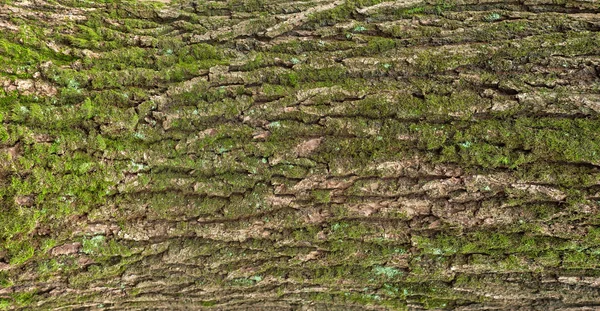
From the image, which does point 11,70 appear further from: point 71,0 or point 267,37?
point 267,37

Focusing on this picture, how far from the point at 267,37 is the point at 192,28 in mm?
517

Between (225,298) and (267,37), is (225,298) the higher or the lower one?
the lower one

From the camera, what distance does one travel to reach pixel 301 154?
2.70 m

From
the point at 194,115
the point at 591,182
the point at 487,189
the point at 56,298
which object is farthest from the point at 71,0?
the point at 591,182

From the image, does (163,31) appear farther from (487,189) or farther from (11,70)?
(487,189)

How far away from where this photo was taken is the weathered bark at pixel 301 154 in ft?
8.55

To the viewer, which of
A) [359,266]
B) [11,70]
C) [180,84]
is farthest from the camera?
[359,266]

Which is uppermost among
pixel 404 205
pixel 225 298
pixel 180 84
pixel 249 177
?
pixel 180 84

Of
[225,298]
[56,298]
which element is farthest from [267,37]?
[56,298]

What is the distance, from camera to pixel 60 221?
259 cm

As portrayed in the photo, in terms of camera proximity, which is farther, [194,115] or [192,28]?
[192,28]

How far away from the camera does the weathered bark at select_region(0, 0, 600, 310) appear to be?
2.61 m

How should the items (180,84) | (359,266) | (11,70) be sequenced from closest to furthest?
(11,70) < (180,84) < (359,266)

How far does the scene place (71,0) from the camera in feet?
9.77
